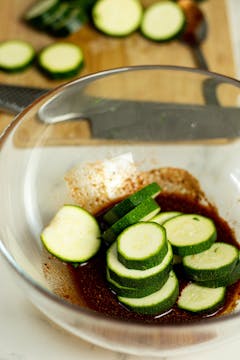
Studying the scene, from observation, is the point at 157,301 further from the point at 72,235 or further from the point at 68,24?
the point at 68,24

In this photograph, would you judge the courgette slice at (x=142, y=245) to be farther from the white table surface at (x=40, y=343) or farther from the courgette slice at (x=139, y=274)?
the white table surface at (x=40, y=343)

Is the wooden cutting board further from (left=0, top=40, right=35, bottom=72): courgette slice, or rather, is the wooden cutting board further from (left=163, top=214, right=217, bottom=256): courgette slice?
(left=163, top=214, right=217, bottom=256): courgette slice

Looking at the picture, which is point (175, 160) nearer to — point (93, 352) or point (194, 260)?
point (194, 260)

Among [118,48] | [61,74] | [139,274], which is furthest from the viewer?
[118,48]

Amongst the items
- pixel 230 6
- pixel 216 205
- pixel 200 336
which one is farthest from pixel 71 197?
pixel 230 6

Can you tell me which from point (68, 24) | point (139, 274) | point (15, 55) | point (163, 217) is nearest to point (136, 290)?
point (139, 274)

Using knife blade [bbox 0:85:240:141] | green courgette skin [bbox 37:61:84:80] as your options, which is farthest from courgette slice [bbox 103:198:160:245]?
green courgette skin [bbox 37:61:84:80]

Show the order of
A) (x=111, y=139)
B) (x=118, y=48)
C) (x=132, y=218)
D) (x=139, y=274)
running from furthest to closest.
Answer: (x=118, y=48)
(x=111, y=139)
(x=132, y=218)
(x=139, y=274)

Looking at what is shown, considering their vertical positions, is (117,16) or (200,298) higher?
(117,16)
